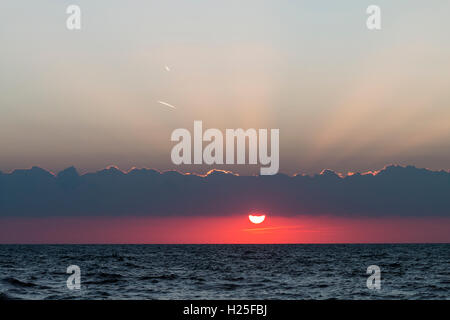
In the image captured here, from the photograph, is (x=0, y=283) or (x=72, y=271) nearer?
(x=0, y=283)

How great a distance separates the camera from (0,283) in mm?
48969

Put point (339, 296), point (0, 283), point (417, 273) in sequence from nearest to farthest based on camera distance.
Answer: point (339, 296) → point (0, 283) → point (417, 273)

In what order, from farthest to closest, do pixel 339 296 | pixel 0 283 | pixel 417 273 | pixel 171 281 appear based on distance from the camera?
pixel 417 273, pixel 171 281, pixel 0 283, pixel 339 296

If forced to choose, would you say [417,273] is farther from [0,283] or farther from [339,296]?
[0,283]
